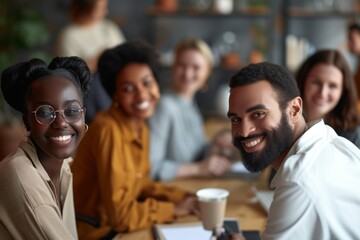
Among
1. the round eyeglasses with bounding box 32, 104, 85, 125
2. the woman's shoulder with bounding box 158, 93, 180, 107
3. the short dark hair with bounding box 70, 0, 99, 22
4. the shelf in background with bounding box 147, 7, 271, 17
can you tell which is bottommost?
the woman's shoulder with bounding box 158, 93, 180, 107

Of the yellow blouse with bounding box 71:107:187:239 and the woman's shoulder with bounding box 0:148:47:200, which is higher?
the woman's shoulder with bounding box 0:148:47:200

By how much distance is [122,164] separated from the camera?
1.92m

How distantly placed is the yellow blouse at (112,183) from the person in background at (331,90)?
0.70 m

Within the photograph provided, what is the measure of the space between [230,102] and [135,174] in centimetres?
72

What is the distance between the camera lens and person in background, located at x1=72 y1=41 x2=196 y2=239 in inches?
72.9

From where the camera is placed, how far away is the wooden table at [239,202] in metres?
1.83

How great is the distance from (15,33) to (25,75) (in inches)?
143

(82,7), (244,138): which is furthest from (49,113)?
(82,7)

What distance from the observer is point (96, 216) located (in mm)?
1960

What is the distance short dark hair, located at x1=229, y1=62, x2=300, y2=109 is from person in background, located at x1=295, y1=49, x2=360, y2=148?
2.80ft

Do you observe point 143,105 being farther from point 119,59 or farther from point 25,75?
point 25,75

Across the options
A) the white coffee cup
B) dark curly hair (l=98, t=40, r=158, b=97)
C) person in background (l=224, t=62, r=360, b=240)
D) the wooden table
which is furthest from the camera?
dark curly hair (l=98, t=40, r=158, b=97)

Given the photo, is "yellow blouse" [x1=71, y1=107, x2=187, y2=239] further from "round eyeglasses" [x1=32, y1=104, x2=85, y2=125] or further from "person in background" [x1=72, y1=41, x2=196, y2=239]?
"round eyeglasses" [x1=32, y1=104, x2=85, y2=125]

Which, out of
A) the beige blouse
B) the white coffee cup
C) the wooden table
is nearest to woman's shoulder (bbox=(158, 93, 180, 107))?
the wooden table
